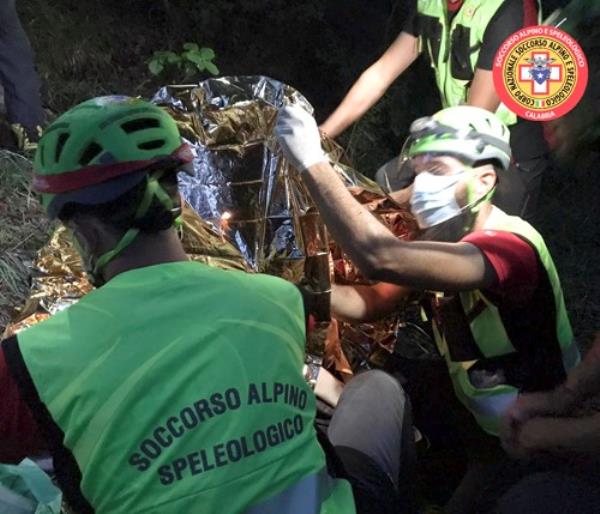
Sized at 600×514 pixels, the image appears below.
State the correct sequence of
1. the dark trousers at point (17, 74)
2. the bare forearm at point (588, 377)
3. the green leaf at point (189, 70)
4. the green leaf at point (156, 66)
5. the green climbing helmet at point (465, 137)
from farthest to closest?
the green leaf at point (189, 70), the green leaf at point (156, 66), the dark trousers at point (17, 74), the green climbing helmet at point (465, 137), the bare forearm at point (588, 377)

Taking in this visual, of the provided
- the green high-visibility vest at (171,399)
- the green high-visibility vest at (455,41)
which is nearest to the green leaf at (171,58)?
the green high-visibility vest at (455,41)

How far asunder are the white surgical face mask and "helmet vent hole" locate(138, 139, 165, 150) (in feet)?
3.21

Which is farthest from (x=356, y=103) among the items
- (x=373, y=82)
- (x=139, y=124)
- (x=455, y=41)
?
(x=139, y=124)

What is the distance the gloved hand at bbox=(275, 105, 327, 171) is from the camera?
2.40 metres

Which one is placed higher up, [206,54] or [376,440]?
[206,54]

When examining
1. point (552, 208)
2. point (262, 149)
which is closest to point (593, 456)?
point (262, 149)

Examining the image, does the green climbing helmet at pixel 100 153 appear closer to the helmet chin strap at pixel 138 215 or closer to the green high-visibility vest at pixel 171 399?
the helmet chin strap at pixel 138 215

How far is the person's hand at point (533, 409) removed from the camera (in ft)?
6.59

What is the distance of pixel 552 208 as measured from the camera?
17.2ft

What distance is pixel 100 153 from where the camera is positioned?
1586mm

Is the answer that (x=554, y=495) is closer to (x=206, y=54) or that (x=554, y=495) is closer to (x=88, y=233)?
(x=88, y=233)

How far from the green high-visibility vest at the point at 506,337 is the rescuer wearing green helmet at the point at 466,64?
2.09 feet

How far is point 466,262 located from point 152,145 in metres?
0.89

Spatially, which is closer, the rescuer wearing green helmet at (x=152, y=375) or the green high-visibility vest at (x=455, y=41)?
the rescuer wearing green helmet at (x=152, y=375)
